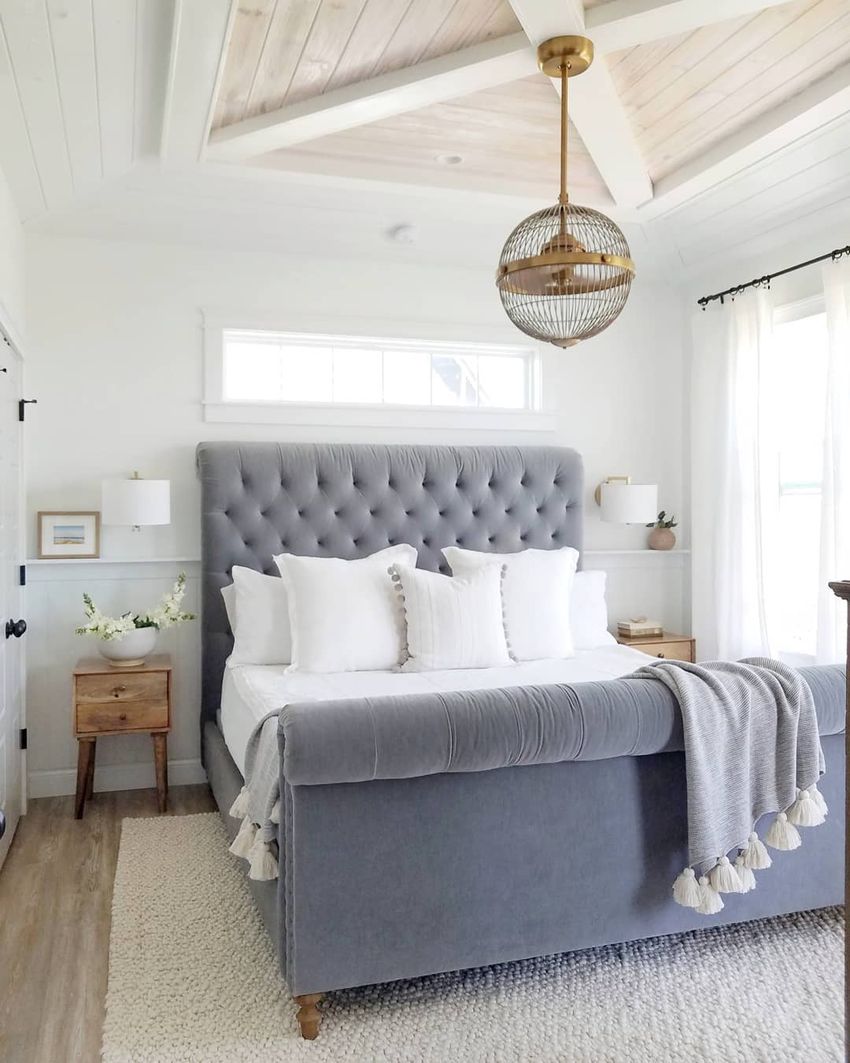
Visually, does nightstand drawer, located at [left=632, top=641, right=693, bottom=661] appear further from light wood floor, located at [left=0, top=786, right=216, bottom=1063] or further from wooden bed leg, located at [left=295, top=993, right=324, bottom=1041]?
wooden bed leg, located at [left=295, top=993, right=324, bottom=1041]

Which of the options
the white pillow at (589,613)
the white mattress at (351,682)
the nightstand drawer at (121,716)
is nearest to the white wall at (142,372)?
the nightstand drawer at (121,716)

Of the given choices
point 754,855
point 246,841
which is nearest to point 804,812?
point 754,855

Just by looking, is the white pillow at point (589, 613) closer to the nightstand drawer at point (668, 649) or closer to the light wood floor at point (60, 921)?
the nightstand drawer at point (668, 649)

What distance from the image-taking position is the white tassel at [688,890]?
2316 mm

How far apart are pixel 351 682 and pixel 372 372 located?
187 centimetres

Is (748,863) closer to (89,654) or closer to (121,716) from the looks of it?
(121,716)

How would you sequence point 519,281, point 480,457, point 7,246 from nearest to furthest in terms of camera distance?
point 519,281
point 7,246
point 480,457

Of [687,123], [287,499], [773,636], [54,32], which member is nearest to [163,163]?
[54,32]

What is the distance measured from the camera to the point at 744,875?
2.37 m

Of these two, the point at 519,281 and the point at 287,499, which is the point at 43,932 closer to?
the point at 287,499

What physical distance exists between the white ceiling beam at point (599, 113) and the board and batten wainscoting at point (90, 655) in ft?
8.44

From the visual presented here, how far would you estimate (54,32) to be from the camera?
2.33 meters

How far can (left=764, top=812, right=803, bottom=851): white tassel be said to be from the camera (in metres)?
2.43

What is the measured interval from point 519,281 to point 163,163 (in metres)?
1.84
